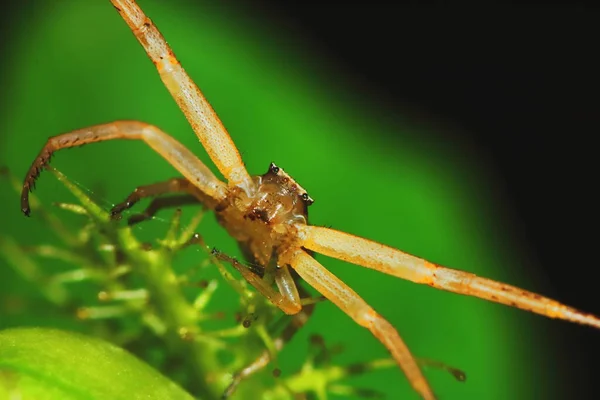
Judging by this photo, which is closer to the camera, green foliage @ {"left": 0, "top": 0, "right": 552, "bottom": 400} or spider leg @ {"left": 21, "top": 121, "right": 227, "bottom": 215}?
spider leg @ {"left": 21, "top": 121, "right": 227, "bottom": 215}

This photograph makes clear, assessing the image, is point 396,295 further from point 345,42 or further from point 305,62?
point 345,42

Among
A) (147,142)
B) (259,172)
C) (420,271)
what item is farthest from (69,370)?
(259,172)

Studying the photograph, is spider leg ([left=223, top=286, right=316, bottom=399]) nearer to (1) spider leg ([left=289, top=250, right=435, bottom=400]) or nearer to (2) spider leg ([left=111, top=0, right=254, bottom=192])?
(1) spider leg ([left=289, top=250, right=435, bottom=400])

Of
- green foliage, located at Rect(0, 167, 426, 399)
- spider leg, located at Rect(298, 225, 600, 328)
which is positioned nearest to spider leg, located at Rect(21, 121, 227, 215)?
green foliage, located at Rect(0, 167, 426, 399)

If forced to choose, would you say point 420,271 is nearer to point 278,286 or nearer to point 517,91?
point 278,286

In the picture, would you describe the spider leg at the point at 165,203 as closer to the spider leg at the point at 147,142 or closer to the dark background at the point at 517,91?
the spider leg at the point at 147,142

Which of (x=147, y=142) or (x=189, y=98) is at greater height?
(x=189, y=98)
